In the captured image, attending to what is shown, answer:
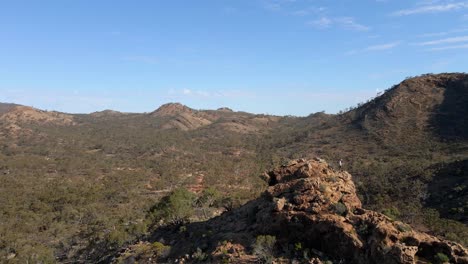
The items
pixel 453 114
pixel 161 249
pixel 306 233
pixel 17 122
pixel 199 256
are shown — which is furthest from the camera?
pixel 17 122

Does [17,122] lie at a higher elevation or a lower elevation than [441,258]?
higher

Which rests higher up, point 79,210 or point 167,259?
point 167,259

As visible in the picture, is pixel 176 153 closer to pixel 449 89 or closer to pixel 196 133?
pixel 196 133

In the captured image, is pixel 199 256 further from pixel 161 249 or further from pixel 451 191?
pixel 451 191

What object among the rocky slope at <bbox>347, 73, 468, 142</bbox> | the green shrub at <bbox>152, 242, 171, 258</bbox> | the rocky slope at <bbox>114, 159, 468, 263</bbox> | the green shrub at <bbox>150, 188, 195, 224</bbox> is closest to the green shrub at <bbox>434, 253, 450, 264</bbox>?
the rocky slope at <bbox>114, 159, 468, 263</bbox>

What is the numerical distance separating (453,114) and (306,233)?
95.9 metres

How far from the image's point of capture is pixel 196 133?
185750mm

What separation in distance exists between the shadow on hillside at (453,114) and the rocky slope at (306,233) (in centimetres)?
7864

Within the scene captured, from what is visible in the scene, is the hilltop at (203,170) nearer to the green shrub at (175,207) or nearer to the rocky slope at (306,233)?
the green shrub at (175,207)

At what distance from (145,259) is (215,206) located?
2186 centimetres

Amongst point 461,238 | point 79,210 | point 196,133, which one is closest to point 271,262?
point 461,238

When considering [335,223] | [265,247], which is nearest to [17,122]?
[265,247]

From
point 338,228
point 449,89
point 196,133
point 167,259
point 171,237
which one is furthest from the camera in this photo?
point 196,133

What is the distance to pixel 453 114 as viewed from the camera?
339 feet
